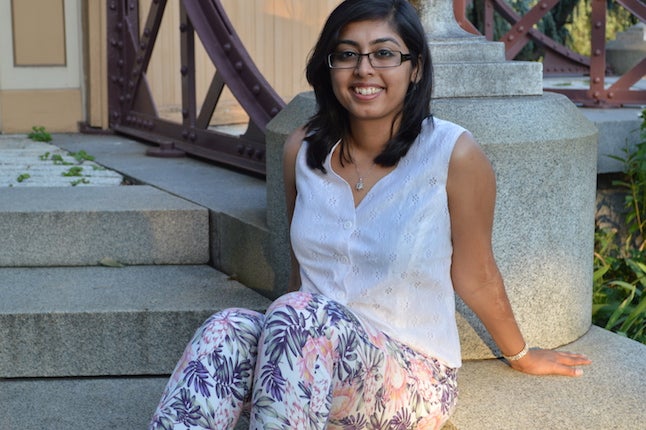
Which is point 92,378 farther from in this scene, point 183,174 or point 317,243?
point 183,174

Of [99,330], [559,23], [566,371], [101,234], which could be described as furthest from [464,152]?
[559,23]

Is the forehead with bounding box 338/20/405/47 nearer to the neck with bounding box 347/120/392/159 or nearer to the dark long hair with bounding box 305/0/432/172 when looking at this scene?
the dark long hair with bounding box 305/0/432/172

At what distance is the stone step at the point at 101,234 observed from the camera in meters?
3.89

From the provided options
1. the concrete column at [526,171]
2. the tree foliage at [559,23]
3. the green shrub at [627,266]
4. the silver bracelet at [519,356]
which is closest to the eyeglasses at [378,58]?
the concrete column at [526,171]

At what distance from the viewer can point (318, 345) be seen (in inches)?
88.8

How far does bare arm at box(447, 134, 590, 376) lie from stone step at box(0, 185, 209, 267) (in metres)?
1.55

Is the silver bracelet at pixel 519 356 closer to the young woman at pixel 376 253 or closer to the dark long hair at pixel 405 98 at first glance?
the young woman at pixel 376 253

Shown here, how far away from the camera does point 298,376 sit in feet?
7.28

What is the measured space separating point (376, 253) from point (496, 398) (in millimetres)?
510

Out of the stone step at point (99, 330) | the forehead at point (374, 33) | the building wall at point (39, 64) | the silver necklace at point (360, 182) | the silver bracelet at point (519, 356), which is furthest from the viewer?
the building wall at point (39, 64)

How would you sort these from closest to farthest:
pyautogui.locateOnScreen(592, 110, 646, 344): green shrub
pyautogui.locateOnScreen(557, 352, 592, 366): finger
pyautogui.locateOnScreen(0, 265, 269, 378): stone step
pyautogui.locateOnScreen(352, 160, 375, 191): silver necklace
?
pyautogui.locateOnScreen(352, 160, 375, 191): silver necklace
pyautogui.locateOnScreen(557, 352, 592, 366): finger
pyautogui.locateOnScreen(0, 265, 269, 378): stone step
pyautogui.locateOnScreen(592, 110, 646, 344): green shrub

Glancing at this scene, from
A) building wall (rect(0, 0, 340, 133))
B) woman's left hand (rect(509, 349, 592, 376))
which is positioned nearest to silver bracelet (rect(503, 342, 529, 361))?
woman's left hand (rect(509, 349, 592, 376))

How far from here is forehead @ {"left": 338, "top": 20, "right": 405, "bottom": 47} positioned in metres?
2.50

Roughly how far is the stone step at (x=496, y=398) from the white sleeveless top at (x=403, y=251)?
21 centimetres
